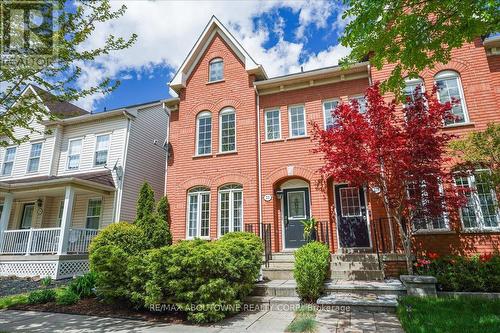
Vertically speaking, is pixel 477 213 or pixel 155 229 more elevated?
pixel 477 213

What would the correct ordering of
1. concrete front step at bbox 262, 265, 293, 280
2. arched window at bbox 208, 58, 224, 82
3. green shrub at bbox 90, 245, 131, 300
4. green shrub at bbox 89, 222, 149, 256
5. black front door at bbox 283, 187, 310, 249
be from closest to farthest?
green shrub at bbox 90, 245, 131, 300 → green shrub at bbox 89, 222, 149, 256 → concrete front step at bbox 262, 265, 293, 280 → black front door at bbox 283, 187, 310, 249 → arched window at bbox 208, 58, 224, 82

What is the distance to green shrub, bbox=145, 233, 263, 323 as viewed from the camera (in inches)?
238

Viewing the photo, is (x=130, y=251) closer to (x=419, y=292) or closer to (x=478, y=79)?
(x=419, y=292)

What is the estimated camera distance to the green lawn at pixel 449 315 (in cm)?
468

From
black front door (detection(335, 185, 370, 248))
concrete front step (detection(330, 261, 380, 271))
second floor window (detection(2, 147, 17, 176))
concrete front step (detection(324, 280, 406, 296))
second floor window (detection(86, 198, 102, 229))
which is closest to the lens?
concrete front step (detection(324, 280, 406, 296))

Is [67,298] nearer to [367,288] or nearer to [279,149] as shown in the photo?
[367,288]

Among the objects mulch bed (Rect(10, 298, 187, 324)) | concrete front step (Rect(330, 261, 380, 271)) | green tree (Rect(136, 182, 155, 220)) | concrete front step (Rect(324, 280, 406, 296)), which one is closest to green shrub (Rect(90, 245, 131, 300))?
mulch bed (Rect(10, 298, 187, 324))

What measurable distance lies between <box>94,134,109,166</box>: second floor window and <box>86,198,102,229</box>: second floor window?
78.2 inches

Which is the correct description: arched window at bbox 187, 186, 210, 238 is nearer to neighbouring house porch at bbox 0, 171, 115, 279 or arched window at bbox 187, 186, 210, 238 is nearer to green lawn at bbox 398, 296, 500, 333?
neighbouring house porch at bbox 0, 171, 115, 279

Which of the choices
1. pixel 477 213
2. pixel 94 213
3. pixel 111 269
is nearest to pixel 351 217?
pixel 477 213

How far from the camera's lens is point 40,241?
42.5 ft

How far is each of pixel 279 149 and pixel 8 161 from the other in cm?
1650

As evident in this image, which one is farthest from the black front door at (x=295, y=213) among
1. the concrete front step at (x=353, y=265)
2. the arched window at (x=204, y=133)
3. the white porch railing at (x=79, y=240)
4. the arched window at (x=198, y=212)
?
the white porch railing at (x=79, y=240)

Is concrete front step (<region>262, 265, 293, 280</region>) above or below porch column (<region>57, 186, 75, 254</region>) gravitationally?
below
